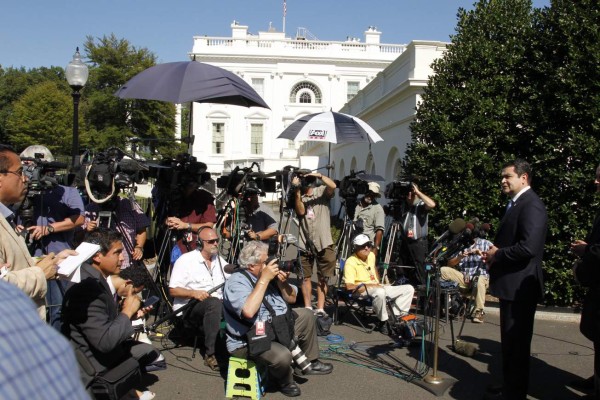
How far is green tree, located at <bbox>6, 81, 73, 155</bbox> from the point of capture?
42.2 m

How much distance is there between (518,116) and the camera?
838 cm

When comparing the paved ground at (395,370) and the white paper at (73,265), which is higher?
the white paper at (73,265)

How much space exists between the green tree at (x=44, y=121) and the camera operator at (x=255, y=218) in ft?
126

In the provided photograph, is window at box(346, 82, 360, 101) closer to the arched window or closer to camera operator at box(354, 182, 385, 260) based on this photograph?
the arched window

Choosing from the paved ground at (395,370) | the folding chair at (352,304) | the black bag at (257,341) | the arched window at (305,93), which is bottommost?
the paved ground at (395,370)

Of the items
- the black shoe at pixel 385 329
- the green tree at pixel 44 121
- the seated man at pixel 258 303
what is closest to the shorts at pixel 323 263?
the black shoe at pixel 385 329

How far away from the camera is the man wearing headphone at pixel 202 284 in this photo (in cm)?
560

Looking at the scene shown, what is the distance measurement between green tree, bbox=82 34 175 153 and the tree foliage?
34.3m

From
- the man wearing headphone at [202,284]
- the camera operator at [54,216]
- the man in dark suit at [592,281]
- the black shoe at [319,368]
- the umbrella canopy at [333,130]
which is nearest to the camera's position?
the man in dark suit at [592,281]

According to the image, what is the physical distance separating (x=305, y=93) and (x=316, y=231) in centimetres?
4799

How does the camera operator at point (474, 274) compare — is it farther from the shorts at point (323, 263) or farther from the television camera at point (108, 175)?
the television camera at point (108, 175)

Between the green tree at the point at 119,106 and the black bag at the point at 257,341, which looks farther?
the green tree at the point at 119,106

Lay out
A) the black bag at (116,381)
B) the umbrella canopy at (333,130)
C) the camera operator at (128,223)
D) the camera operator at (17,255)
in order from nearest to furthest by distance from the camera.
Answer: the camera operator at (17,255), the black bag at (116,381), the camera operator at (128,223), the umbrella canopy at (333,130)

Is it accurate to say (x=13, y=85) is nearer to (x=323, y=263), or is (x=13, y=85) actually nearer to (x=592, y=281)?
(x=323, y=263)
